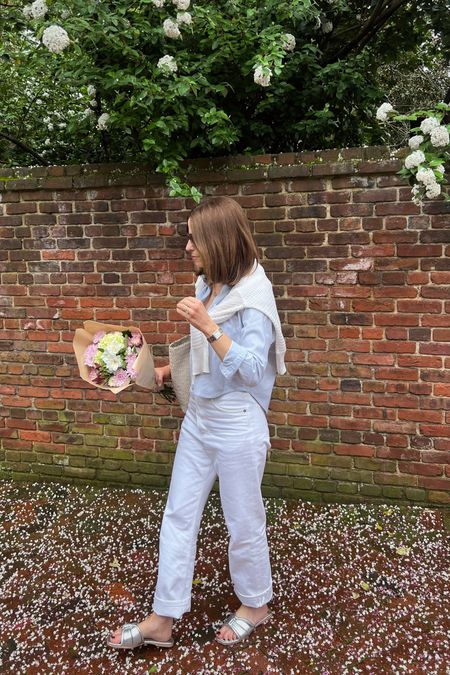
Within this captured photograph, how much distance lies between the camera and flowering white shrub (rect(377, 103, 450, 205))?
2.59 m

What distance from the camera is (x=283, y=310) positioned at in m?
3.26

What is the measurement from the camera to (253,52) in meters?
3.09

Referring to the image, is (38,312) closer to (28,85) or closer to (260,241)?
(260,241)

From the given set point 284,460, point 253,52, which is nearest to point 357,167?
point 253,52

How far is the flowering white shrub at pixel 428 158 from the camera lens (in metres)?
2.59

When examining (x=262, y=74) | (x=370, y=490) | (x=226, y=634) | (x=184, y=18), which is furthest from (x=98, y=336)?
(x=370, y=490)

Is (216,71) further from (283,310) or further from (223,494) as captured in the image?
(223,494)

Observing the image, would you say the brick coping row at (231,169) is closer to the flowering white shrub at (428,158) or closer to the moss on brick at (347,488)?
the flowering white shrub at (428,158)

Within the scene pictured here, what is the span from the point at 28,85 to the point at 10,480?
346cm

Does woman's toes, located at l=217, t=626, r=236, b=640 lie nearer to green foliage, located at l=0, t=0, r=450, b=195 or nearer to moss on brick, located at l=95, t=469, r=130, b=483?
moss on brick, located at l=95, t=469, r=130, b=483

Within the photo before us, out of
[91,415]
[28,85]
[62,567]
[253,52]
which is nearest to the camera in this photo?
[62,567]

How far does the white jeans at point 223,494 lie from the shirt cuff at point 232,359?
0.21 metres

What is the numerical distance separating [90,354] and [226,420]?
0.81m

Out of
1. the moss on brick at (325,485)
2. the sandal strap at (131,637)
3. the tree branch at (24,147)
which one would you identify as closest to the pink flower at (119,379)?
the sandal strap at (131,637)
